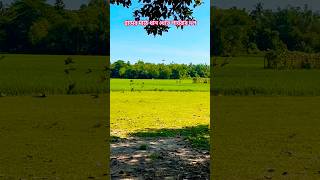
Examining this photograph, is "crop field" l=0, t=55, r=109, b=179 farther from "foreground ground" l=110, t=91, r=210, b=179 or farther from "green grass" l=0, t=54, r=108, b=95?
"foreground ground" l=110, t=91, r=210, b=179

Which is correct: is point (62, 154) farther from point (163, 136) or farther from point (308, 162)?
point (308, 162)

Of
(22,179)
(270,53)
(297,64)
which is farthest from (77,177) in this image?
(297,64)

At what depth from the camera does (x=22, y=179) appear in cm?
750

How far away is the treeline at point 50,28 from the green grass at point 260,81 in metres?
4.81

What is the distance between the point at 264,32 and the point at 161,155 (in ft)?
19.6

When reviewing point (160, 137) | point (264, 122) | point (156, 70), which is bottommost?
point (160, 137)

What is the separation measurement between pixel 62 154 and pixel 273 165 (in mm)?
4103

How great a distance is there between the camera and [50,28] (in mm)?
13641

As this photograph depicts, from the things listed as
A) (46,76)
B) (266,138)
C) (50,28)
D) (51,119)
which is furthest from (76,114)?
(266,138)

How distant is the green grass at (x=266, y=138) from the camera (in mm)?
8195

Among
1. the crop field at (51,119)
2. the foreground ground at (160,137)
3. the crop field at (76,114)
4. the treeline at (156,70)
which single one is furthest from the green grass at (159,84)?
the crop field at (51,119)

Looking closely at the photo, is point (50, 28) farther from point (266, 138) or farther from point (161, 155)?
point (266, 138)

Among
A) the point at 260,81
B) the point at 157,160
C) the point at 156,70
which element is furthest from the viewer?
the point at 260,81

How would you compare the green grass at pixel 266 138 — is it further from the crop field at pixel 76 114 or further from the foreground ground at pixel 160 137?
the crop field at pixel 76 114
